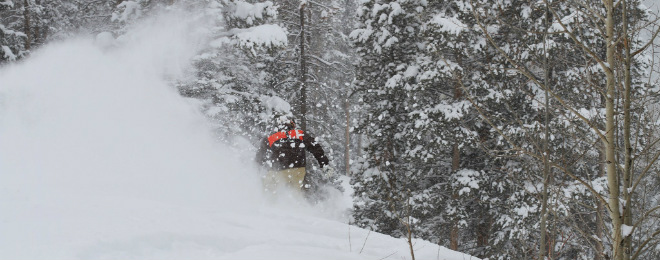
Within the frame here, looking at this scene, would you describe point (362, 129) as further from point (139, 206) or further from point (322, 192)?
point (139, 206)

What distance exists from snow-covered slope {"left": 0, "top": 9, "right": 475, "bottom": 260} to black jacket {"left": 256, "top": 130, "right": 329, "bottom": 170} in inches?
26.8

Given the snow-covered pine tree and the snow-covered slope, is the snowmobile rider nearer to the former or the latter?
the snow-covered slope

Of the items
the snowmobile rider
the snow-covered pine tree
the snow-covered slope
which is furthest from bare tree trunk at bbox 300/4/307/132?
the snow-covered pine tree

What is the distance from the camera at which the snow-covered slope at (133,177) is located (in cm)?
360

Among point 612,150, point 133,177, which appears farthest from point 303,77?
point 612,150

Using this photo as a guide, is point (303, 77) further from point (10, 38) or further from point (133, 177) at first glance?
point (10, 38)

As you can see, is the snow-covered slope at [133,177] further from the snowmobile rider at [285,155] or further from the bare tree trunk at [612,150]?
the bare tree trunk at [612,150]

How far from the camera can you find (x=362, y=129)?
13102 millimetres

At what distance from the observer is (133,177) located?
24.9ft

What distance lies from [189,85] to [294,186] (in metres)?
6.41

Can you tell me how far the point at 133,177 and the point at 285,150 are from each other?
287 cm

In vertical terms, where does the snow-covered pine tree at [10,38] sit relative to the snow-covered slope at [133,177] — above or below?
above

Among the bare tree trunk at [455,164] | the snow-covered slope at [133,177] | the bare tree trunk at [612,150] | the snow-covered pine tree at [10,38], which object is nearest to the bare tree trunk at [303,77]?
the snow-covered slope at [133,177]

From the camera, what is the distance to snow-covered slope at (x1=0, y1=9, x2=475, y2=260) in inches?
142
